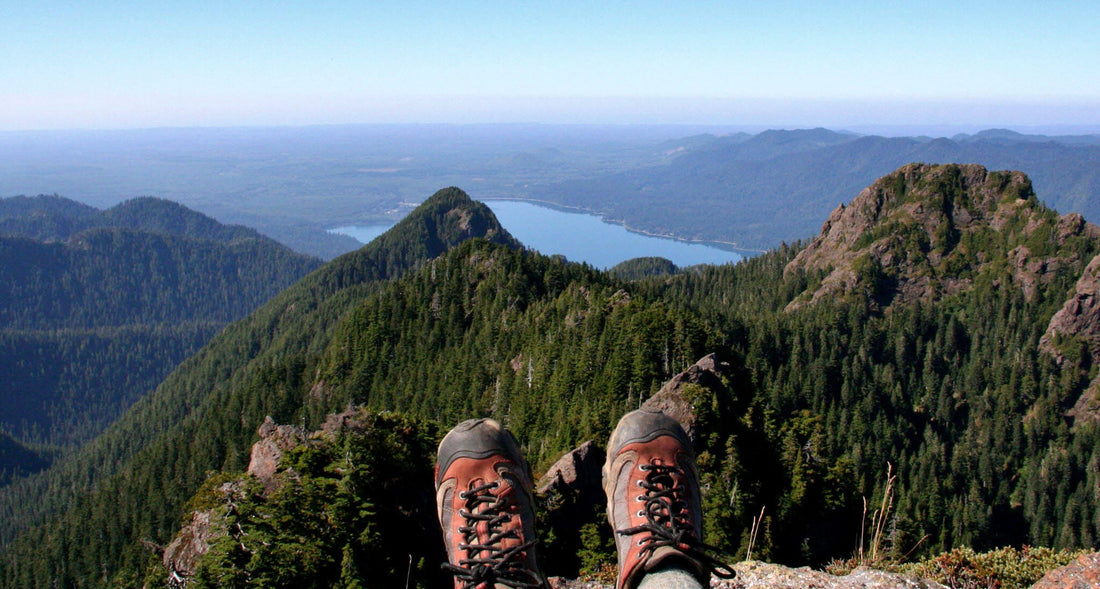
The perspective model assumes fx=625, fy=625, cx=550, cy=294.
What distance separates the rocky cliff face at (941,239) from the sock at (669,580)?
445 ft

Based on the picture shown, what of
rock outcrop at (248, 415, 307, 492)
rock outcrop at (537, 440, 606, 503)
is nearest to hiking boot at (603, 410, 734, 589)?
rock outcrop at (537, 440, 606, 503)

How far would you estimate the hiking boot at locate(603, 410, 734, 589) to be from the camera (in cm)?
788

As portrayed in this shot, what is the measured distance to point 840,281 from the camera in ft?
448

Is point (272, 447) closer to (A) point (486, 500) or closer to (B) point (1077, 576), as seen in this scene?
(A) point (486, 500)

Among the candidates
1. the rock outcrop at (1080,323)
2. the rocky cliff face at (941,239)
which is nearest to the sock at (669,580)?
the rock outcrop at (1080,323)

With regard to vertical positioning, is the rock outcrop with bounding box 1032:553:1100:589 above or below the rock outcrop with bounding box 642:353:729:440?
above

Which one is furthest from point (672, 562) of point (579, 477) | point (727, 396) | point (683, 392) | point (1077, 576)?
point (727, 396)

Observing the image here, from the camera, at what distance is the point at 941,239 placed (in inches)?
5517

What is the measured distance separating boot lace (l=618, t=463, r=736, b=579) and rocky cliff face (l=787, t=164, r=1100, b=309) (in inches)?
5259

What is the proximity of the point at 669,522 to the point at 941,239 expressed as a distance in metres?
158

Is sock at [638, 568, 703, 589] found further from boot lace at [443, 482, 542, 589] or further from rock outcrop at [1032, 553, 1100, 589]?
rock outcrop at [1032, 553, 1100, 589]

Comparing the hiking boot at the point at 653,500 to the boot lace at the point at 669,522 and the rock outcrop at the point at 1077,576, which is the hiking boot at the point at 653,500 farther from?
the rock outcrop at the point at 1077,576

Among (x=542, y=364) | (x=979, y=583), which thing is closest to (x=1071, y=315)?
(x=542, y=364)

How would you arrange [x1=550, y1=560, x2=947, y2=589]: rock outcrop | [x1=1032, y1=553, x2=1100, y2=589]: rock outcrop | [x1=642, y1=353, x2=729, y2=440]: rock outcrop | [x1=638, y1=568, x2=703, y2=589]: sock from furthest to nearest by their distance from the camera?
[x1=642, y1=353, x2=729, y2=440]: rock outcrop
[x1=550, y1=560, x2=947, y2=589]: rock outcrop
[x1=1032, y1=553, x2=1100, y2=589]: rock outcrop
[x1=638, y1=568, x2=703, y2=589]: sock
